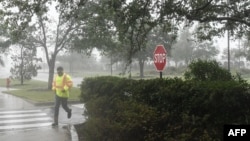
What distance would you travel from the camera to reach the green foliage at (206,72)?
31.8 feet

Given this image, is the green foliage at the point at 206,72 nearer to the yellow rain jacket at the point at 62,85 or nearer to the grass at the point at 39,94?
the yellow rain jacket at the point at 62,85

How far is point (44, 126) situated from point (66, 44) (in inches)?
688

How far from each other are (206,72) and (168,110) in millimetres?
2433

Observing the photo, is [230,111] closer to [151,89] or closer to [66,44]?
[151,89]

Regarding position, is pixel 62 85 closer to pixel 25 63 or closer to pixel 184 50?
pixel 25 63

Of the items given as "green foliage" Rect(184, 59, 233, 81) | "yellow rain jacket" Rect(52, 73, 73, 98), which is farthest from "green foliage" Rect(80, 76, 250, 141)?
"yellow rain jacket" Rect(52, 73, 73, 98)

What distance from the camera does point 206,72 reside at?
32.1 ft

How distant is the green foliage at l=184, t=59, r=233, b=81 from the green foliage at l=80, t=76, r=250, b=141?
1.45 meters

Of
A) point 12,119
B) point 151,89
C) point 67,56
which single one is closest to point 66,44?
point 12,119

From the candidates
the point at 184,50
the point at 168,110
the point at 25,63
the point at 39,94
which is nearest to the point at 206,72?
the point at 168,110

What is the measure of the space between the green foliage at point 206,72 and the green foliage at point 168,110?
1.45 meters

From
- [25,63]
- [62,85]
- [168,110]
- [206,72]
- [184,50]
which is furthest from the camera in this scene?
[184,50]

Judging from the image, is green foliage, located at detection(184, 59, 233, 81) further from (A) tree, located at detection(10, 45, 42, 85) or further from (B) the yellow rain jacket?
(A) tree, located at detection(10, 45, 42, 85)

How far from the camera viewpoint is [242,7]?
14.1m
